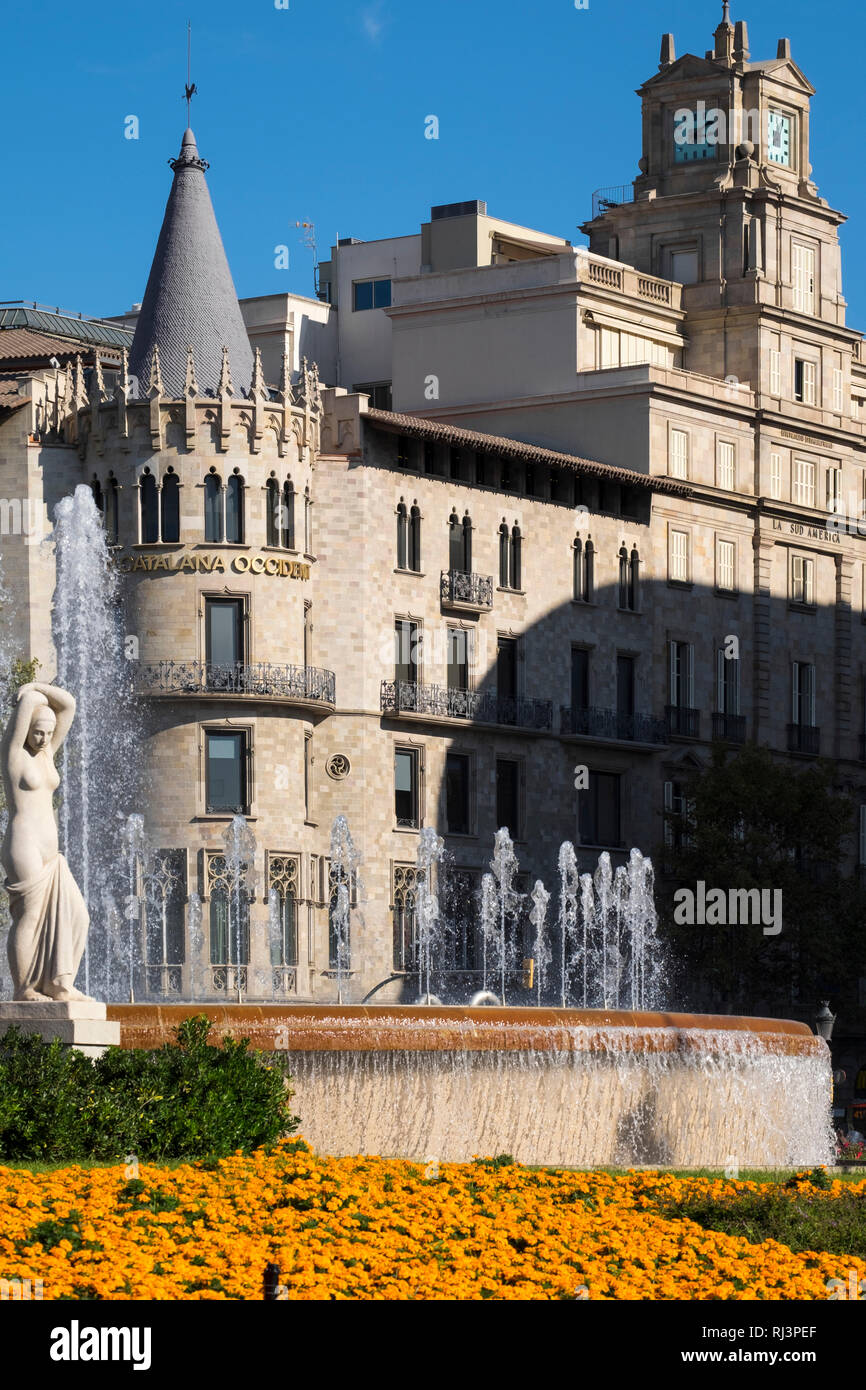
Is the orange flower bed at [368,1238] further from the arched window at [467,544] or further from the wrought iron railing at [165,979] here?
the arched window at [467,544]

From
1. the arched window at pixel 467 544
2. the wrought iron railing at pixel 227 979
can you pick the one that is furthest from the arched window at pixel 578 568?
the wrought iron railing at pixel 227 979

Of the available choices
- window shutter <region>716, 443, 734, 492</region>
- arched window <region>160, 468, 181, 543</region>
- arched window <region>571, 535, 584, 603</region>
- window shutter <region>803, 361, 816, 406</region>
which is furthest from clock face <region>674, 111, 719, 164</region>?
arched window <region>160, 468, 181, 543</region>

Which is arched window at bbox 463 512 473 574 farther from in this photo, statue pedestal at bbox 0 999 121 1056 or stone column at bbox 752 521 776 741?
statue pedestal at bbox 0 999 121 1056

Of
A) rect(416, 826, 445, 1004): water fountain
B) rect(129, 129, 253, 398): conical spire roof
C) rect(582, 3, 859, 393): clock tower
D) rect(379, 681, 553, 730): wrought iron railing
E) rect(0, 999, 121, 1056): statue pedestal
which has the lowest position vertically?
rect(416, 826, 445, 1004): water fountain

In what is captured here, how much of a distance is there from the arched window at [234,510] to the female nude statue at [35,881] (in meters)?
41.5

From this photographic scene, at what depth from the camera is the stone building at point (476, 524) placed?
68562mm

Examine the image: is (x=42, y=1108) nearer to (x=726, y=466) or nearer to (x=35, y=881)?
(x=35, y=881)

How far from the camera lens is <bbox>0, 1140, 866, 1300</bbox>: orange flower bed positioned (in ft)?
63.1

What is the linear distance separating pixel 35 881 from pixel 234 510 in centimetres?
4253

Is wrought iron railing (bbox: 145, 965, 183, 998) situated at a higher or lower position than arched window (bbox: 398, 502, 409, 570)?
lower

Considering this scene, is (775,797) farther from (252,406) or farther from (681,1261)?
(681,1261)

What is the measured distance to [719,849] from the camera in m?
76.7

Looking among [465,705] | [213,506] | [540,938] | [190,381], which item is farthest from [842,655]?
[190,381]

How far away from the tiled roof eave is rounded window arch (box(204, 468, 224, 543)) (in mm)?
5740
